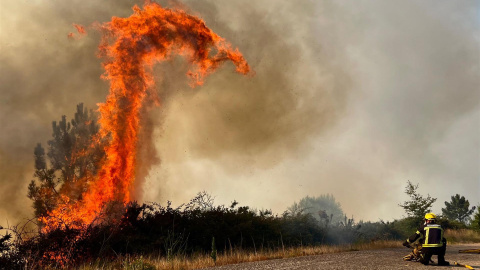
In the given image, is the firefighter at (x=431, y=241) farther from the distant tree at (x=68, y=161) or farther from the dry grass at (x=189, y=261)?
the distant tree at (x=68, y=161)

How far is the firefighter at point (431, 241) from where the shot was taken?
11016 millimetres

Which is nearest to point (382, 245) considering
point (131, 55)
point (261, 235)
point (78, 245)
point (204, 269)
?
point (261, 235)

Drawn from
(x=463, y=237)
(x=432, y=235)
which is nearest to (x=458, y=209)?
(x=463, y=237)

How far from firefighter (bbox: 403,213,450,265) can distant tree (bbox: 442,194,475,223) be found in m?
64.3

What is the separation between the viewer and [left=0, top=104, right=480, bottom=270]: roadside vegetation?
12.3 metres

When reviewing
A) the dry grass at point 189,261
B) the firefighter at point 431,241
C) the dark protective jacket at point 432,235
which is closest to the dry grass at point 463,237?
the dry grass at point 189,261

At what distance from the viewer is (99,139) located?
30.0 m

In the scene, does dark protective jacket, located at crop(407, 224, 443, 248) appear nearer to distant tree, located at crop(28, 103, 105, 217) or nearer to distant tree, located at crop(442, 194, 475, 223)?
distant tree, located at crop(28, 103, 105, 217)

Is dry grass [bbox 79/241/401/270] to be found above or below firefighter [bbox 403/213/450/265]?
below

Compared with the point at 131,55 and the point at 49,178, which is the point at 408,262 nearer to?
the point at 131,55

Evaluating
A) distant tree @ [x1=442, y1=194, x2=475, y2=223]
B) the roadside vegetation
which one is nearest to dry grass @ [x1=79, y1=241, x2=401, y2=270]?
the roadside vegetation

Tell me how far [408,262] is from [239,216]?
392 inches

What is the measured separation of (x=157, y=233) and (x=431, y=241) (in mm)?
11469

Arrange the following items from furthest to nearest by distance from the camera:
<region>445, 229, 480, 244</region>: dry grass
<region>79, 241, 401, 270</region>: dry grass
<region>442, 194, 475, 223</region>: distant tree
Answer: <region>442, 194, 475, 223</region>: distant tree
<region>445, 229, 480, 244</region>: dry grass
<region>79, 241, 401, 270</region>: dry grass
